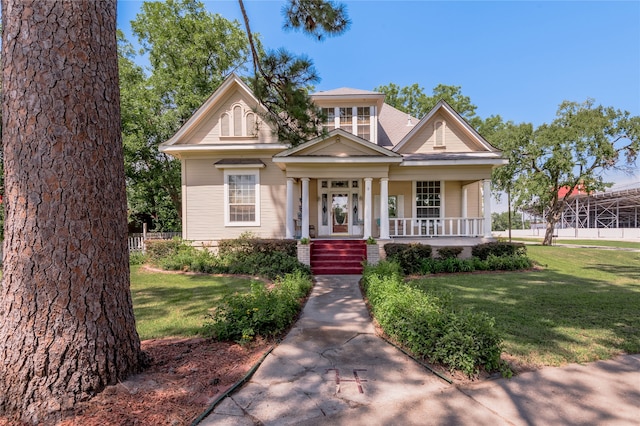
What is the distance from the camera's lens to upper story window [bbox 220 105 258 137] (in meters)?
13.1

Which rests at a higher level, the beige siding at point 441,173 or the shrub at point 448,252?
the beige siding at point 441,173

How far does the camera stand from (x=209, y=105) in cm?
1295

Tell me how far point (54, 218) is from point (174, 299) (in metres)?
4.81

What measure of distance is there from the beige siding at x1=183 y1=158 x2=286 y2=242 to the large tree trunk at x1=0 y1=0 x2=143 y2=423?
33.4 feet

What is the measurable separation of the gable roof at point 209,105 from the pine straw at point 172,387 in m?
10.8

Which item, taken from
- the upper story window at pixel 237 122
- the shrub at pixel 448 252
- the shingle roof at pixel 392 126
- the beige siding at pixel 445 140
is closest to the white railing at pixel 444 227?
the shrub at pixel 448 252

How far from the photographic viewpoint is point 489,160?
12.0m

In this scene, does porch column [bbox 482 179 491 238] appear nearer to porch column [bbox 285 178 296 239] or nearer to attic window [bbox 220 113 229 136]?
porch column [bbox 285 178 296 239]

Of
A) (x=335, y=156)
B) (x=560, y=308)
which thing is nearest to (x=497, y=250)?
(x=560, y=308)

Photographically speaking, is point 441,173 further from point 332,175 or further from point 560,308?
point 560,308

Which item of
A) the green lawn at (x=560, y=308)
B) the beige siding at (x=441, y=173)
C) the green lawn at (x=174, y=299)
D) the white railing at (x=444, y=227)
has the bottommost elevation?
the green lawn at (x=174, y=299)

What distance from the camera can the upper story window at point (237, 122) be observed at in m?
13.1

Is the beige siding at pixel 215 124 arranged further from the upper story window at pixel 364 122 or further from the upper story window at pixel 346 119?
the upper story window at pixel 364 122

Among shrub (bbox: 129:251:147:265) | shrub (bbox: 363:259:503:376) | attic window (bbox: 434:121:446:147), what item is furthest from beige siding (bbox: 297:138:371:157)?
shrub (bbox: 129:251:147:265)
